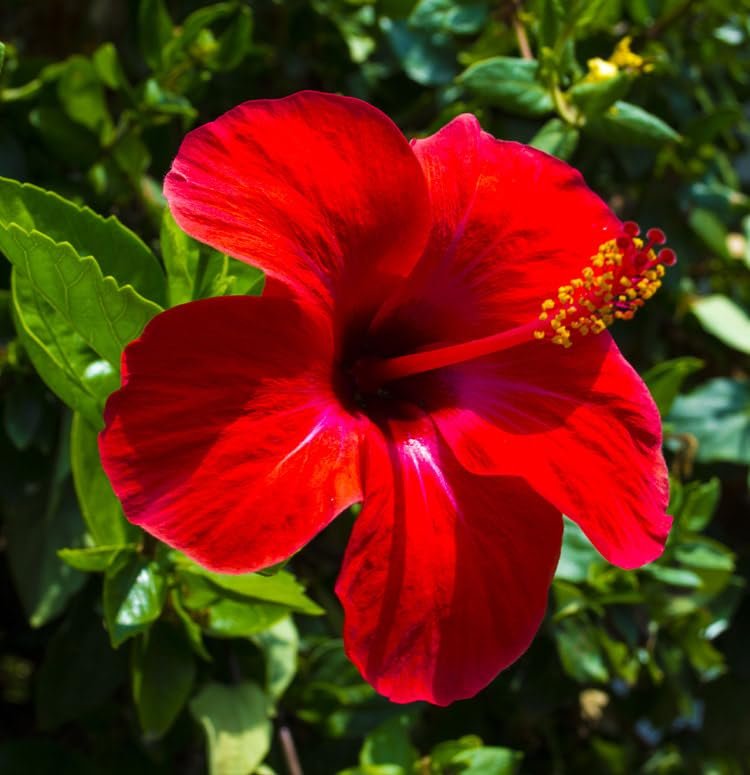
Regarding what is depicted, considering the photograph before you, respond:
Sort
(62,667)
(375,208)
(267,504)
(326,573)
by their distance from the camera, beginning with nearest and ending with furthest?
(267,504)
(375,208)
(62,667)
(326,573)

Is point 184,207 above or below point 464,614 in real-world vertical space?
above

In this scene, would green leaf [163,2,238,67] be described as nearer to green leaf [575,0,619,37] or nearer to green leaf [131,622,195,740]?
green leaf [575,0,619,37]

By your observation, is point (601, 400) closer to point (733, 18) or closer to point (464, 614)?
point (464, 614)

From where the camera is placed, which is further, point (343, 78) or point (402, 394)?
point (343, 78)

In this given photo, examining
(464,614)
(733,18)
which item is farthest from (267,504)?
(733,18)

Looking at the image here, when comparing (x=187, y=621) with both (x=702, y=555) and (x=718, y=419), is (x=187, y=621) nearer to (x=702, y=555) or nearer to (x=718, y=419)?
(x=702, y=555)

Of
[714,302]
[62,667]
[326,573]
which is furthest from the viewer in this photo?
[714,302]

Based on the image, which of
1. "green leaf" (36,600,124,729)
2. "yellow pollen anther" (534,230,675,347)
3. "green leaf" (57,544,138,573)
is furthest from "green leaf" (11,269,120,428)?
"green leaf" (36,600,124,729)
